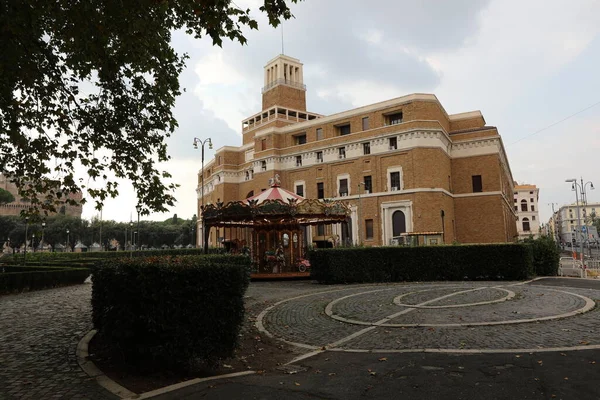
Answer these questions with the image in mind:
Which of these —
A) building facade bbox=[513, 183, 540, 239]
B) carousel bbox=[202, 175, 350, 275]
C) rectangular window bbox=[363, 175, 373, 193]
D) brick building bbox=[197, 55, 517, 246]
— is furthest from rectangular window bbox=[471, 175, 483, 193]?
building facade bbox=[513, 183, 540, 239]

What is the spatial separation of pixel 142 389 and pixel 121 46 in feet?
20.0

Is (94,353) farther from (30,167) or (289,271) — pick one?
(289,271)

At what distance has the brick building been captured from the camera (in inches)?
1511

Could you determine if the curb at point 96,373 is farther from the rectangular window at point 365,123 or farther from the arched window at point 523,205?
the arched window at point 523,205

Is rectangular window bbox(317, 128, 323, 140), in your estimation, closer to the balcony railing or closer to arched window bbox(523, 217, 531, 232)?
the balcony railing

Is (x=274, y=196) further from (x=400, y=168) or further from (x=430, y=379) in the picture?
(x=400, y=168)

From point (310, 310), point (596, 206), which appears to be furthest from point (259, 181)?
point (596, 206)

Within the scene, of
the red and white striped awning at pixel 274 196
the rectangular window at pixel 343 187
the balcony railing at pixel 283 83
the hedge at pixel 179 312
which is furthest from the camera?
the balcony railing at pixel 283 83

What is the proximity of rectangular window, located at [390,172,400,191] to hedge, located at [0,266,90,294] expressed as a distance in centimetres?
2947

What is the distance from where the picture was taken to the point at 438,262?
16.2m

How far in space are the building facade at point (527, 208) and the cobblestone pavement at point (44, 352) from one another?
106 meters

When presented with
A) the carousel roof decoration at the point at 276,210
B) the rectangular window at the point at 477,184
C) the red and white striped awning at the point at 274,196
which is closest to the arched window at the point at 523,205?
the rectangular window at the point at 477,184

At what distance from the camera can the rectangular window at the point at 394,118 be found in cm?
4128

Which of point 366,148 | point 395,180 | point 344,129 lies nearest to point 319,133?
point 344,129
